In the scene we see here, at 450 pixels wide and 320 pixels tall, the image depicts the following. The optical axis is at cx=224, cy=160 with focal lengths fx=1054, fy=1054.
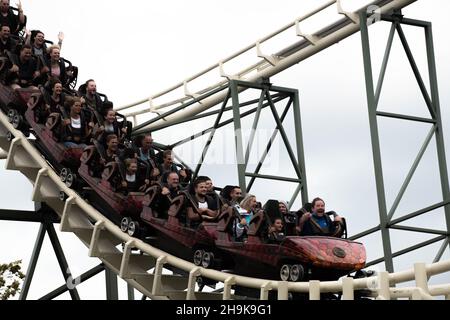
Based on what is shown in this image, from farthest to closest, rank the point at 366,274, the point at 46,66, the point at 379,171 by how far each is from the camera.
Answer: the point at 46,66
the point at 379,171
the point at 366,274

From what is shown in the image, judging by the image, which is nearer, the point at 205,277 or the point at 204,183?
the point at 205,277

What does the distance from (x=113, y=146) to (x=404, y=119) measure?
132 inches

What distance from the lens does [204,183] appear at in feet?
35.3

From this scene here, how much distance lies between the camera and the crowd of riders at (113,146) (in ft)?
32.5

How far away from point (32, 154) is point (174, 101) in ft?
15.5

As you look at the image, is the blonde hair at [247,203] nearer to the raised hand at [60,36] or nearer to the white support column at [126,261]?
the white support column at [126,261]

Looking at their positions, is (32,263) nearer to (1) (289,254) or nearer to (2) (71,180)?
(2) (71,180)

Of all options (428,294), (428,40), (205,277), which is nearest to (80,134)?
(205,277)

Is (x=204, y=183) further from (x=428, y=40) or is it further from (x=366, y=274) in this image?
(x=428, y=40)

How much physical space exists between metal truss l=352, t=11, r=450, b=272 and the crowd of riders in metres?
1.32

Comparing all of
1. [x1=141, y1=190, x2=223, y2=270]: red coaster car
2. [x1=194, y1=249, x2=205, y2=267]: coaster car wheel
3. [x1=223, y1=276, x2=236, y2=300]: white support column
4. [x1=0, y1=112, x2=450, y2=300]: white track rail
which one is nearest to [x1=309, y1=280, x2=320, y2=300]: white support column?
[x1=0, y1=112, x2=450, y2=300]: white track rail

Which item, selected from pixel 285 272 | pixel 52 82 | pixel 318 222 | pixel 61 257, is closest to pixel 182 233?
pixel 318 222

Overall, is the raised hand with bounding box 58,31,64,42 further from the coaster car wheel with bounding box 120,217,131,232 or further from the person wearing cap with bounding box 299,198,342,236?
the person wearing cap with bounding box 299,198,342,236

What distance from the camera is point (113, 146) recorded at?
11594 millimetres
